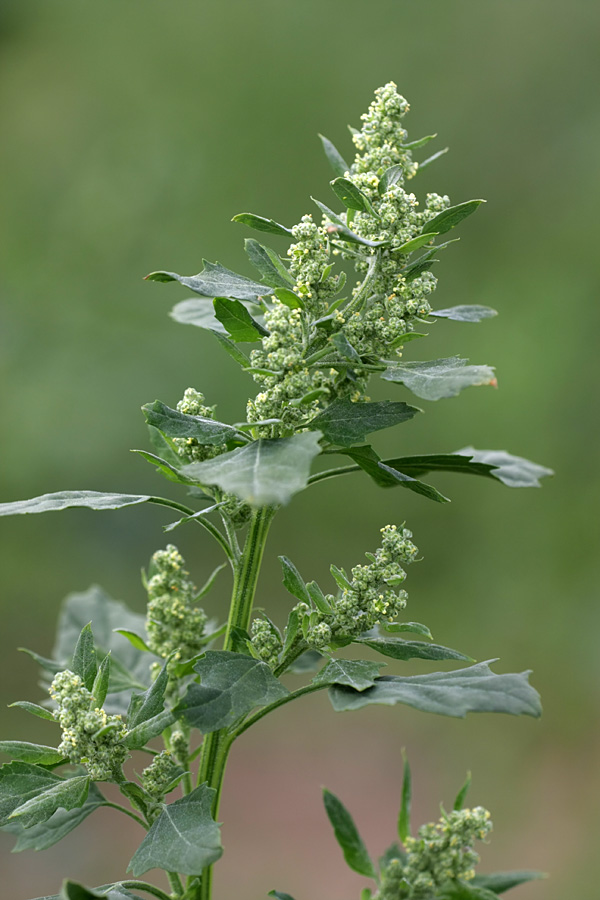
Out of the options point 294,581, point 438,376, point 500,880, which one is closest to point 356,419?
point 438,376

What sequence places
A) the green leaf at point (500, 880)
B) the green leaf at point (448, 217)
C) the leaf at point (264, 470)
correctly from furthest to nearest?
the green leaf at point (500, 880) → the green leaf at point (448, 217) → the leaf at point (264, 470)

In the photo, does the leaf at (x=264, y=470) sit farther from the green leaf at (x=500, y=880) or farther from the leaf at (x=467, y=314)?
the green leaf at (x=500, y=880)

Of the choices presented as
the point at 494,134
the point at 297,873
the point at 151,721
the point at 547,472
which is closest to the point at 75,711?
the point at 151,721

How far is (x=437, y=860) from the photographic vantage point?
3.31 feet

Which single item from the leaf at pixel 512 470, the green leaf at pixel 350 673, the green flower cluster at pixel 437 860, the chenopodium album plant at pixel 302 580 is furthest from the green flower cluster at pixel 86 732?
the leaf at pixel 512 470

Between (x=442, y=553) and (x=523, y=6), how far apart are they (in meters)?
2.84

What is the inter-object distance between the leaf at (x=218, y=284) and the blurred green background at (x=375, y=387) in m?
2.92

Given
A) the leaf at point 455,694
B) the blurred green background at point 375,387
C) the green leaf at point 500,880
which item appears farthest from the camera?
the blurred green background at point 375,387

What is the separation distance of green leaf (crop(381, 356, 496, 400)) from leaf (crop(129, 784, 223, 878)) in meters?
0.52

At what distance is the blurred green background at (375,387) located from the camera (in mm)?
4113

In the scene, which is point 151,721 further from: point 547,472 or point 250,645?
point 547,472

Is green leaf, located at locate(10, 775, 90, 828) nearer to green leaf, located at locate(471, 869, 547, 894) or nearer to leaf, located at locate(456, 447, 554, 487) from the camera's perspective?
green leaf, located at locate(471, 869, 547, 894)

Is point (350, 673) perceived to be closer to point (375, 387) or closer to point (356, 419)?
point (356, 419)

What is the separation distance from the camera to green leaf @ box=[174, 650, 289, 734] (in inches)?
36.1
